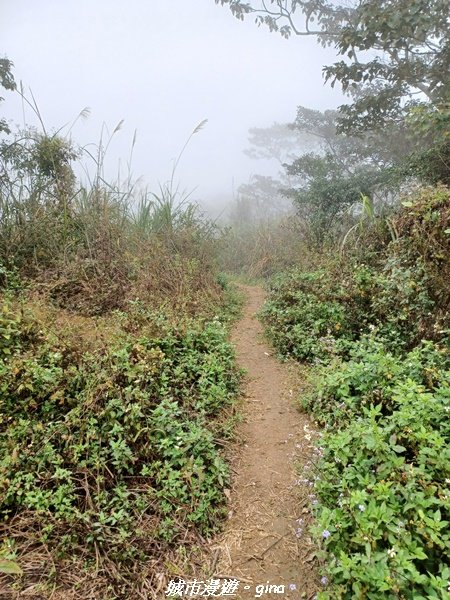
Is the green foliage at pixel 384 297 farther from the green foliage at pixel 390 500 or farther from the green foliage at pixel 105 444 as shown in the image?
the green foliage at pixel 105 444

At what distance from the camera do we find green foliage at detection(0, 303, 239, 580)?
5.60 feet

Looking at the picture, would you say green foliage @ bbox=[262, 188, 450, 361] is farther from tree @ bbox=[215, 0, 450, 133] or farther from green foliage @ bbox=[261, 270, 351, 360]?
tree @ bbox=[215, 0, 450, 133]

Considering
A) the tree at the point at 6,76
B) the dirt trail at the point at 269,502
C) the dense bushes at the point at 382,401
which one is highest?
the tree at the point at 6,76

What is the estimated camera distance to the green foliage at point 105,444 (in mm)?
1708

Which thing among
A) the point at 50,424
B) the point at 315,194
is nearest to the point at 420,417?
the point at 50,424

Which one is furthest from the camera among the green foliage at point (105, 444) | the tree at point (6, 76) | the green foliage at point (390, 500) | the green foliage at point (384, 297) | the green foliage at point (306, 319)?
the tree at point (6, 76)

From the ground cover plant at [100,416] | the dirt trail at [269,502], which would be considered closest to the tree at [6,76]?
the ground cover plant at [100,416]

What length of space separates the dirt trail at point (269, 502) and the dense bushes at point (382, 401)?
19 cm

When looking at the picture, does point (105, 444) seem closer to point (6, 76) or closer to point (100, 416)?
point (100, 416)

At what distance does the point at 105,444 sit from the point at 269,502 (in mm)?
1006

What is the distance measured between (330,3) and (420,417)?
11.9 meters

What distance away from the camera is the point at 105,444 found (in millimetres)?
2043

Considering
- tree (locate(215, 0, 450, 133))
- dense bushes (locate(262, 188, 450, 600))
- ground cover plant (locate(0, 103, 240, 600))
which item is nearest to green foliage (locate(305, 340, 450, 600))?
dense bushes (locate(262, 188, 450, 600))

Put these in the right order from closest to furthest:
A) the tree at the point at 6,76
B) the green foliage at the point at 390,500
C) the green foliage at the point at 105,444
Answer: the green foliage at the point at 390,500 → the green foliage at the point at 105,444 → the tree at the point at 6,76
